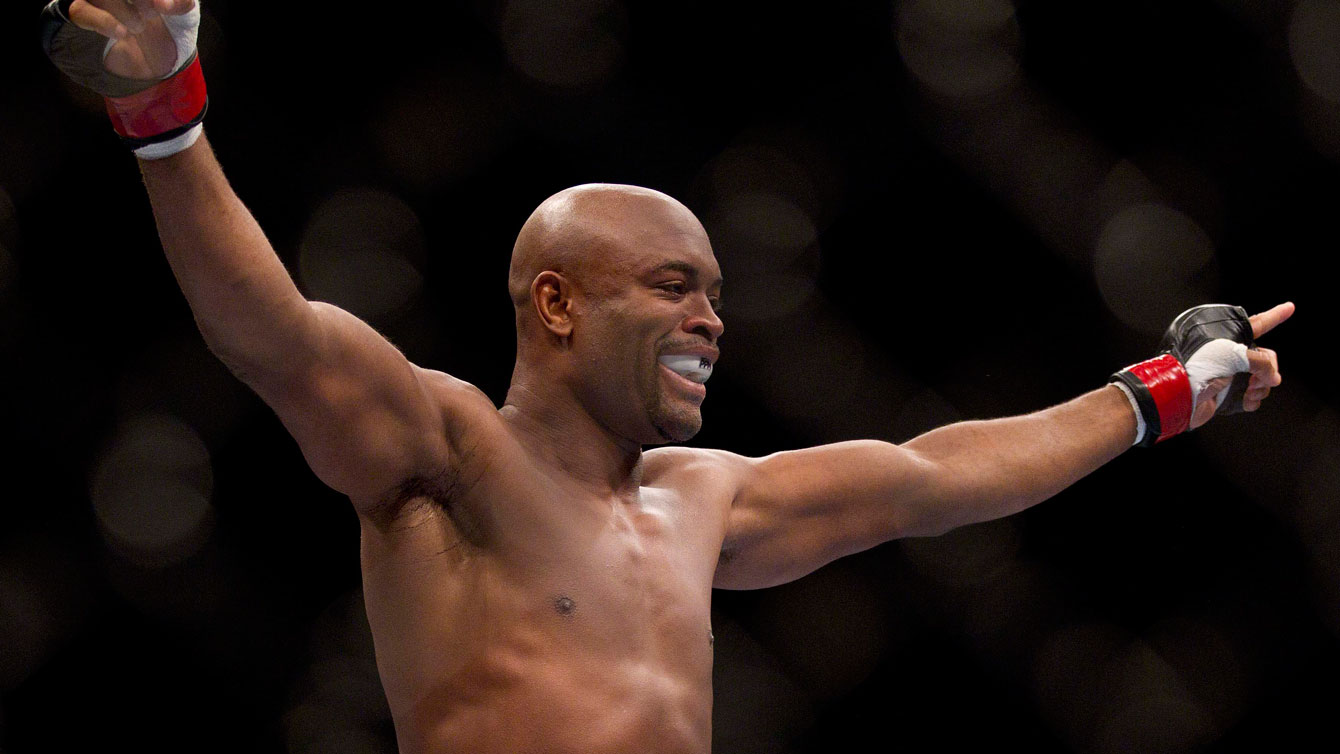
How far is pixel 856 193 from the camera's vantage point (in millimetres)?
2479

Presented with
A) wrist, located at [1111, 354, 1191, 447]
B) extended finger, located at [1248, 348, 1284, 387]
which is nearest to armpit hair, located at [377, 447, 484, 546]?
wrist, located at [1111, 354, 1191, 447]

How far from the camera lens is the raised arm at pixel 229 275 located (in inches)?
37.1

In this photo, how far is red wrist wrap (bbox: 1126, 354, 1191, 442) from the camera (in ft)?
6.17

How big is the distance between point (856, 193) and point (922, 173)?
147 millimetres

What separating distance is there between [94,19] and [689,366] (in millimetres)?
776

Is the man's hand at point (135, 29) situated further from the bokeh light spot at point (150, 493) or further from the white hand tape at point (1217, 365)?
the white hand tape at point (1217, 365)

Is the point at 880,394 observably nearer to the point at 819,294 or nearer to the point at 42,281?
the point at 819,294

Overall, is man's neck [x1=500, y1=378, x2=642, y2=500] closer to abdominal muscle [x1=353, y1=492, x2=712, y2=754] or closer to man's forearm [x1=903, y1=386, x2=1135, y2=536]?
abdominal muscle [x1=353, y1=492, x2=712, y2=754]

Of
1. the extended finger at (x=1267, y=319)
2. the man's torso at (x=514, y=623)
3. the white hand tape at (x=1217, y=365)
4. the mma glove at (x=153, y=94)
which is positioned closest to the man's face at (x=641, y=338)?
the man's torso at (x=514, y=623)

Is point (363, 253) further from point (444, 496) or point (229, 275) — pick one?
point (229, 275)

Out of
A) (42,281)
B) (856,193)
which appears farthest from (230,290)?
(856,193)

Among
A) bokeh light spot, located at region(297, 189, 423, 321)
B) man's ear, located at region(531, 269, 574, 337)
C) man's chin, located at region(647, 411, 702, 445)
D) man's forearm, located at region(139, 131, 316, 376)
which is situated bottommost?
bokeh light spot, located at region(297, 189, 423, 321)

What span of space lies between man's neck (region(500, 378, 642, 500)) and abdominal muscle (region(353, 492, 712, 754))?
0.13 m

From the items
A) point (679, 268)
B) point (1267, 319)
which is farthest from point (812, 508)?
point (1267, 319)
